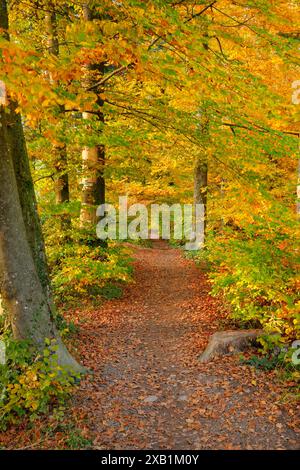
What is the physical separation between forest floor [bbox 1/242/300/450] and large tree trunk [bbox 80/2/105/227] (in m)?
2.97

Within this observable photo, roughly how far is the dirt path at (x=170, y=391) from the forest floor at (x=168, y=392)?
0.5 inches

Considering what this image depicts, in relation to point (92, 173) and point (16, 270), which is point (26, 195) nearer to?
point (16, 270)

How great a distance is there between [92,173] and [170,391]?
6517 mm

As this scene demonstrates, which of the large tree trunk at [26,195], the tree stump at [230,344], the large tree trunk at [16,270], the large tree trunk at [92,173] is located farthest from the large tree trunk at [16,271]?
the large tree trunk at [92,173]

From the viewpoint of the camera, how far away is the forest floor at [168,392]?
16.4ft

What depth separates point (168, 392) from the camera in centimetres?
629

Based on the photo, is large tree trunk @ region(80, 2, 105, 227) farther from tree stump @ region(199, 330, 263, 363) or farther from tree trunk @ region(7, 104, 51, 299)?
tree stump @ region(199, 330, 263, 363)

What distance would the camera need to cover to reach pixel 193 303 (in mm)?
11094

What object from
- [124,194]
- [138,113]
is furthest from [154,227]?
[138,113]

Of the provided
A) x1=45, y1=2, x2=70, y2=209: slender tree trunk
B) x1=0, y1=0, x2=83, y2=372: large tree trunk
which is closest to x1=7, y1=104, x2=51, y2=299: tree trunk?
x1=0, y1=0, x2=83, y2=372: large tree trunk

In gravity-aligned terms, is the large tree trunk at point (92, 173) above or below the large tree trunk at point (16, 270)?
above

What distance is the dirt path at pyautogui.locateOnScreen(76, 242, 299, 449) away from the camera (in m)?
5.05

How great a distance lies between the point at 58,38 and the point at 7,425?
35.0ft

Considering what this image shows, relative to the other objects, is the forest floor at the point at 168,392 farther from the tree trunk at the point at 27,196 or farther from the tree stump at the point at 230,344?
the tree trunk at the point at 27,196
